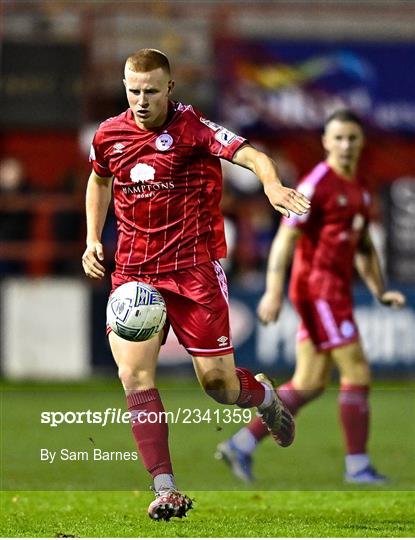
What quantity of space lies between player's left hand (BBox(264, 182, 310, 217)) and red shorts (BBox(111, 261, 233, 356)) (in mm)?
965

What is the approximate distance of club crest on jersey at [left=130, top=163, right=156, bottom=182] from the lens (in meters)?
7.80

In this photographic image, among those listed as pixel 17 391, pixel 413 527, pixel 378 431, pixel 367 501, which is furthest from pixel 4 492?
pixel 17 391

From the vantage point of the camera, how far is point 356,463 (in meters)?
10.2

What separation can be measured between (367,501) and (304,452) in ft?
9.28

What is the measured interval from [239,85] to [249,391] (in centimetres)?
1366

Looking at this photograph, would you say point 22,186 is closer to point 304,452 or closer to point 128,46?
point 128,46

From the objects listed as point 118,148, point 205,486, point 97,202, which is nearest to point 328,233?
point 205,486

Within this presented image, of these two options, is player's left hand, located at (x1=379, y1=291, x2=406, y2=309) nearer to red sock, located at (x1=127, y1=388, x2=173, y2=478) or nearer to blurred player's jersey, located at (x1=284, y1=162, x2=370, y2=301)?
blurred player's jersey, located at (x1=284, y1=162, x2=370, y2=301)

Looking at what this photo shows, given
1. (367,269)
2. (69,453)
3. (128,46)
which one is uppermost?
(128,46)

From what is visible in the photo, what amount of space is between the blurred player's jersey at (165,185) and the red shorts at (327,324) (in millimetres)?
2608

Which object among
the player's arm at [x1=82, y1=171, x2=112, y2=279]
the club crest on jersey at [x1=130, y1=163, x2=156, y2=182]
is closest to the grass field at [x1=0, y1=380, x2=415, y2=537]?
the player's arm at [x1=82, y1=171, x2=112, y2=279]

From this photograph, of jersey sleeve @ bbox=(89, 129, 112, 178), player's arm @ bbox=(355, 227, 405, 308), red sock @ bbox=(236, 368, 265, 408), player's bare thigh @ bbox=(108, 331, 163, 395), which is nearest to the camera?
player's bare thigh @ bbox=(108, 331, 163, 395)

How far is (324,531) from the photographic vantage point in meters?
7.63

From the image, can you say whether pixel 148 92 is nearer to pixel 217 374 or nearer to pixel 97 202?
pixel 97 202
